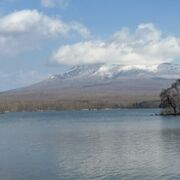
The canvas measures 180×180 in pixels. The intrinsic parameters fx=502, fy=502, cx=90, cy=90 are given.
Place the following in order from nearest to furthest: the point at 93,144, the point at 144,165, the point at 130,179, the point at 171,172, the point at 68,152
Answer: the point at 130,179, the point at 171,172, the point at 144,165, the point at 68,152, the point at 93,144

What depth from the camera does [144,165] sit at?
1407 inches

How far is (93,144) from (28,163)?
14.5 m

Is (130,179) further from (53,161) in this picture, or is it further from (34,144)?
(34,144)

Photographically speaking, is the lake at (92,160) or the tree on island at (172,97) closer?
A: the lake at (92,160)

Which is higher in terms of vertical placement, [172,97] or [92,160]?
[172,97]

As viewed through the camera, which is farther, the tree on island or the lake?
the tree on island

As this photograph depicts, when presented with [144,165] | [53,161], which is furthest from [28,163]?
[144,165]

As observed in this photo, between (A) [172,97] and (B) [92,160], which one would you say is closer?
(B) [92,160]

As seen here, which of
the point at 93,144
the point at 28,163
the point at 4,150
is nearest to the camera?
the point at 28,163

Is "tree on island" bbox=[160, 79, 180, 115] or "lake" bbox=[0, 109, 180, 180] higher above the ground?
"tree on island" bbox=[160, 79, 180, 115]

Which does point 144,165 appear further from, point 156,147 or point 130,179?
point 156,147

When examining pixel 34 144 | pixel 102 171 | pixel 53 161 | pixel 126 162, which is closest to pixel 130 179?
pixel 102 171

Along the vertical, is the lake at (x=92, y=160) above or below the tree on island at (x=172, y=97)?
below

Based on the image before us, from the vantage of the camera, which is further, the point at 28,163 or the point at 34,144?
the point at 34,144
